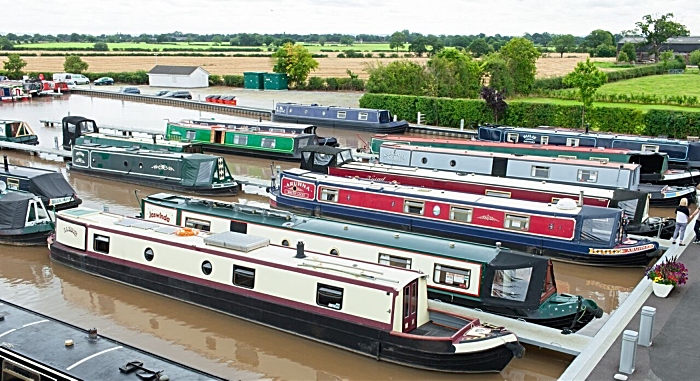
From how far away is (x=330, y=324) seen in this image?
543 inches

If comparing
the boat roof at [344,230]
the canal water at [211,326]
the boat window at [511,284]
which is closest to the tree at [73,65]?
the canal water at [211,326]

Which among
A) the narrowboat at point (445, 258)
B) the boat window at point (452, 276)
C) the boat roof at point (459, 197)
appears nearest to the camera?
the narrowboat at point (445, 258)

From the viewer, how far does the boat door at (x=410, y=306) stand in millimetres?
13039

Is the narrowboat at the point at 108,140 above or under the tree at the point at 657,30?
under

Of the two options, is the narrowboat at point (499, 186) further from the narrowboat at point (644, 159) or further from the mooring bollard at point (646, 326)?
the mooring bollard at point (646, 326)

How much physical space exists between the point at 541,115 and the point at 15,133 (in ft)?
103

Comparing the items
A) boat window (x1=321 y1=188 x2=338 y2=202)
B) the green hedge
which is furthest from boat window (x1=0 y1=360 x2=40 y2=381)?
the green hedge

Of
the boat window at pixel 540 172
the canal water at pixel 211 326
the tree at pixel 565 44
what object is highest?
the tree at pixel 565 44

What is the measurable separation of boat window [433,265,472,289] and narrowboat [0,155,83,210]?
13.2 m

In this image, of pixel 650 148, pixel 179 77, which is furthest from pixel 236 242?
pixel 179 77

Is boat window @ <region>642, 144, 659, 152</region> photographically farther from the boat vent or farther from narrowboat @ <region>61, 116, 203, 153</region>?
narrowboat @ <region>61, 116, 203, 153</region>

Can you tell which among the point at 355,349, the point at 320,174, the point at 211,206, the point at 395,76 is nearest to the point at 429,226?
the point at 320,174

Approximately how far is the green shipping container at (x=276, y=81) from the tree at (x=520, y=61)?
22736 mm

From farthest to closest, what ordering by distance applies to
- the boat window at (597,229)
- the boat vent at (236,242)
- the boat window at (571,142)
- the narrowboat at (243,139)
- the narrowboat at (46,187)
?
the narrowboat at (243,139)
the boat window at (571,142)
the narrowboat at (46,187)
the boat window at (597,229)
the boat vent at (236,242)
